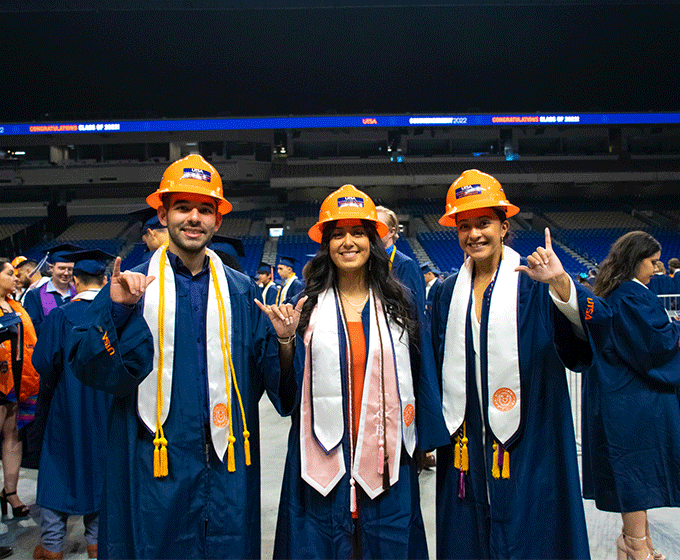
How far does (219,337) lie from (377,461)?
80cm

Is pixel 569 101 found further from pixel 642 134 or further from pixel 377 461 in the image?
pixel 377 461

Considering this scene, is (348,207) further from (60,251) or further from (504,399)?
(60,251)

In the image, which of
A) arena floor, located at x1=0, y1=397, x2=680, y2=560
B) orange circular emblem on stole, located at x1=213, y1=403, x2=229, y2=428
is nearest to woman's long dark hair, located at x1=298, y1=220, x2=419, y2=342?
orange circular emblem on stole, located at x1=213, y1=403, x2=229, y2=428

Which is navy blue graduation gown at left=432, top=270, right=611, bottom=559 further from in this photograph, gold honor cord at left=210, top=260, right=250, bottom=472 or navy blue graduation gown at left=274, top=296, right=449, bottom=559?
gold honor cord at left=210, top=260, right=250, bottom=472

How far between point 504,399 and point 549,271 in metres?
0.56

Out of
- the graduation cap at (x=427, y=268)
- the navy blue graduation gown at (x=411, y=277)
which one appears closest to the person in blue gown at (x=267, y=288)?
the graduation cap at (x=427, y=268)

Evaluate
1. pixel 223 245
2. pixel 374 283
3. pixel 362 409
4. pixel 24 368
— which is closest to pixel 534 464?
pixel 362 409

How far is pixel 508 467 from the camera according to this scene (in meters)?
2.12

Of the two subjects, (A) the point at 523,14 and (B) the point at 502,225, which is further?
(A) the point at 523,14

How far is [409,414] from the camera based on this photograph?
217 cm

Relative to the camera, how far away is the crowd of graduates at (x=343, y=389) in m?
1.93

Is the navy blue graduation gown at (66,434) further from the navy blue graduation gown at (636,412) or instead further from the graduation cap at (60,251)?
the navy blue graduation gown at (636,412)

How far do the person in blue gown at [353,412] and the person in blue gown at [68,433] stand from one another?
161cm

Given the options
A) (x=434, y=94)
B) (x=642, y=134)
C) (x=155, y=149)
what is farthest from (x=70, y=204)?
(x=642, y=134)
